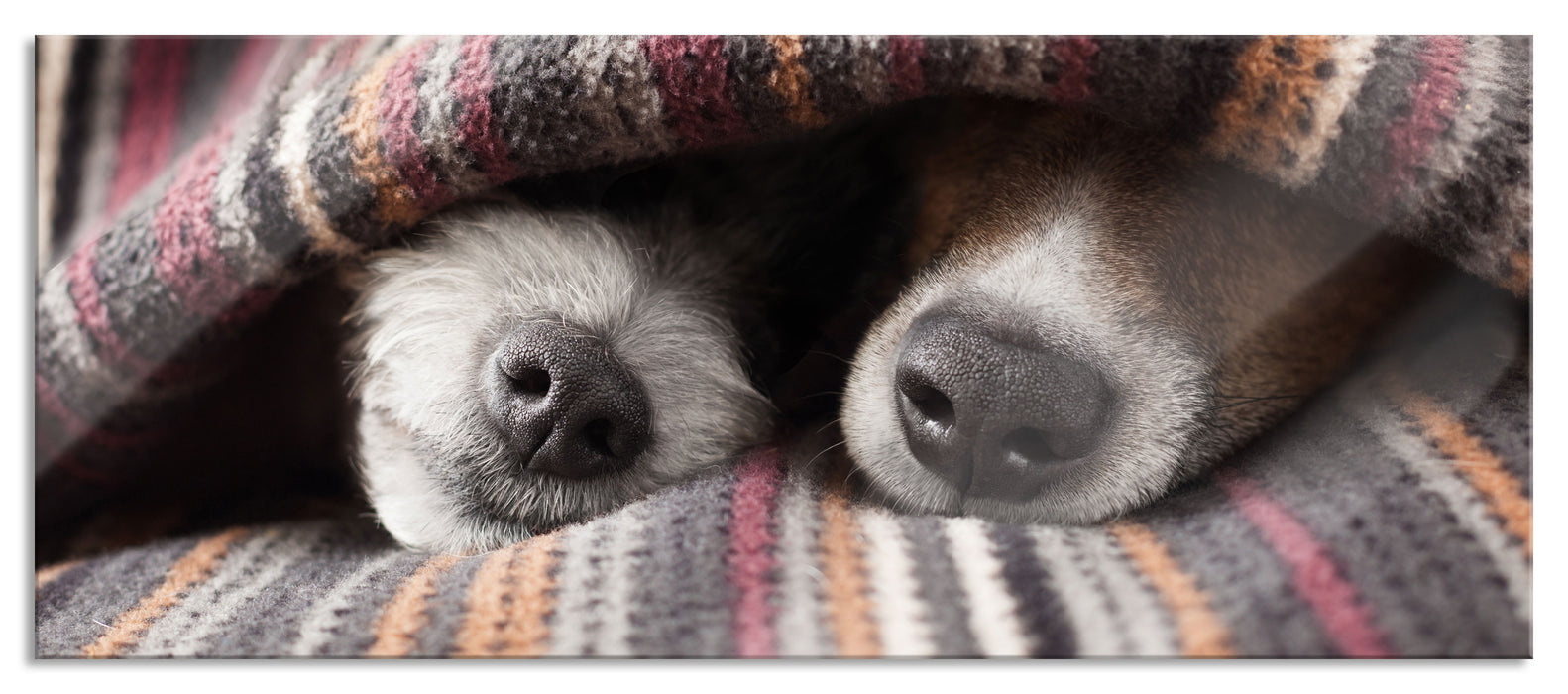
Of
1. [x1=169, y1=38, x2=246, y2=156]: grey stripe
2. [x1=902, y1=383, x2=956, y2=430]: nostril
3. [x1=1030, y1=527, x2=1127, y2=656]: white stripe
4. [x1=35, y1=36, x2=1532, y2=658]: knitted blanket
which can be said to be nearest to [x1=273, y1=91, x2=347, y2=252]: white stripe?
[x1=35, y1=36, x2=1532, y2=658]: knitted blanket

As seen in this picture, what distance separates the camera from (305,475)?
3.31 feet

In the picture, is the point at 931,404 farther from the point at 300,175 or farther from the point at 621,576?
the point at 300,175

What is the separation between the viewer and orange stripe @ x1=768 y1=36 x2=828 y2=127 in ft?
2.24

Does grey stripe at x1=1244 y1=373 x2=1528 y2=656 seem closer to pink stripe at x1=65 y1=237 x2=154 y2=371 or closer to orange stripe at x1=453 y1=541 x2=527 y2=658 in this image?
orange stripe at x1=453 y1=541 x2=527 y2=658

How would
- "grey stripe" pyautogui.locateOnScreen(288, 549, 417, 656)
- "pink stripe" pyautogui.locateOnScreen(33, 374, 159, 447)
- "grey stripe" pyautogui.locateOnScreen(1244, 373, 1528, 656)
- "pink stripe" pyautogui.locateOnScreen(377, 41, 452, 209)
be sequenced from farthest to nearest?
"pink stripe" pyautogui.locateOnScreen(33, 374, 159, 447), "pink stripe" pyautogui.locateOnScreen(377, 41, 452, 209), "grey stripe" pyautogui.locateOnScreen(288, 549, 417, 656), "grey stripe" pyautogui.locateOnScreen(1244, 373, 1528, 656)

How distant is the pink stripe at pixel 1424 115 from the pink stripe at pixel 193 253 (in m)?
0.85

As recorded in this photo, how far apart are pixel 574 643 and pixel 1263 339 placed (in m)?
0.56

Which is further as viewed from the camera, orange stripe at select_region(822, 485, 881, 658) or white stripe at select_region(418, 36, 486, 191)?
white stripe at select_region(418, 36, 486, 191)

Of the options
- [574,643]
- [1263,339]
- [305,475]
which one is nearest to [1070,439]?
[1263,339]

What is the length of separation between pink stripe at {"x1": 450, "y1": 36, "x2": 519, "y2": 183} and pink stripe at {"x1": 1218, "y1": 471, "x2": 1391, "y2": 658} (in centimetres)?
58

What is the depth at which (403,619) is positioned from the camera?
605 mm

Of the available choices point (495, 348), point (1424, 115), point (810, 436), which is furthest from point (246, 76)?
point (1424, 115)

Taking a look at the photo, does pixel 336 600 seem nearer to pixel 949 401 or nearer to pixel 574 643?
pixel 574 643

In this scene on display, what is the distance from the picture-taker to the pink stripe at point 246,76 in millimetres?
941
